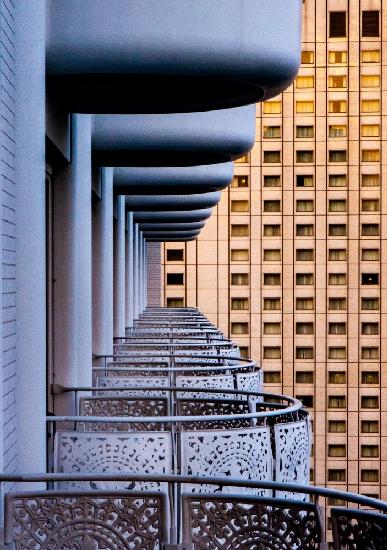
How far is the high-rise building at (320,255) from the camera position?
66.2 meters

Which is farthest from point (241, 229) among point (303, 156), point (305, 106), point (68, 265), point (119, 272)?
point (68, 265)

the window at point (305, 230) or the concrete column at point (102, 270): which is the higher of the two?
the window at point (305, 230)

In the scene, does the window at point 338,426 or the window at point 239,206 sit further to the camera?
the window at point 338,426

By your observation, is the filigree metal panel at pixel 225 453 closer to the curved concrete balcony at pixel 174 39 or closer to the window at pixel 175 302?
the curved concrete balcony at pixel 174 39

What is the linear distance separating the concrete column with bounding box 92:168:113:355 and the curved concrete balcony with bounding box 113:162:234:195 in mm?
1305

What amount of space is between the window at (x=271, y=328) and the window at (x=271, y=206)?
660cm

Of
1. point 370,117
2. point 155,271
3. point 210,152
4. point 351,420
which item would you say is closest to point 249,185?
point 370,117

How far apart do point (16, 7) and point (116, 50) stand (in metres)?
0.75

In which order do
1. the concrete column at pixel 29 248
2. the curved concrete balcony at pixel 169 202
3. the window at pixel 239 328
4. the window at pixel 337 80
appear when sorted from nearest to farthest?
the concrete column at pixel 29 248
the curved concrete balcony at pixel 169 202
the window at pixel 239 328
the window at pixel 337 80

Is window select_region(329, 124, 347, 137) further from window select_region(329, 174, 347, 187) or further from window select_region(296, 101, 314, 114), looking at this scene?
window select_region(329, 174, 347, 187)

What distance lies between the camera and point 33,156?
596 centimetres

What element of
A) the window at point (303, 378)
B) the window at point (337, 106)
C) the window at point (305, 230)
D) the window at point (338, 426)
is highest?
the window at point (337, 106)

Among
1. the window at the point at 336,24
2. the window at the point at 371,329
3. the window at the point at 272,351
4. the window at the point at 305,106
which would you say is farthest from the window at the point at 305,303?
the window at the point at 336,24

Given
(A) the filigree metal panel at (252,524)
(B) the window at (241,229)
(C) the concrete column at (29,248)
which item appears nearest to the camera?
(A) the filigree metal panel at (252,524)
